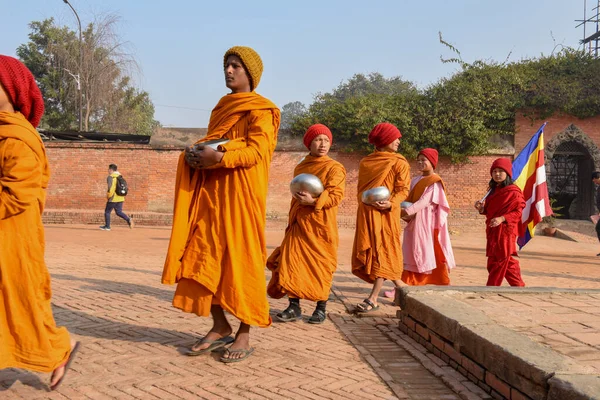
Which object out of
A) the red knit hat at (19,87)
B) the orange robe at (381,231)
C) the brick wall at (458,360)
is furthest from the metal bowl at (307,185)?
the red knit hat at (19,87)

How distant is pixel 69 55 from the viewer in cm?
3362

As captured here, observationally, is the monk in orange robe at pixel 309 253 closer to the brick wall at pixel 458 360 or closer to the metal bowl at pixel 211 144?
the brick wall at pixel 458 360

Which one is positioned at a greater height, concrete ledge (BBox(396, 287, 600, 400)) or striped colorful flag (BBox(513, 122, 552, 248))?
striped colorful flag (BBox(513, 122, 552, 248))

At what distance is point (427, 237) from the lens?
260 inches

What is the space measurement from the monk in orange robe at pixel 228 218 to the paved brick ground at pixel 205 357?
373 millimetres

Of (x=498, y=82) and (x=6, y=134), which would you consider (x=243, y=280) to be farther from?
(x=498, y=82)

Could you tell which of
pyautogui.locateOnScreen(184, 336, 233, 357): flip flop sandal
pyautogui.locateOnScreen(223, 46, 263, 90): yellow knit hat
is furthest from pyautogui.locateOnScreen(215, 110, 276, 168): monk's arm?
pyautogui.locateOnScreen(184, 336, 233, 357): flip flop sandal

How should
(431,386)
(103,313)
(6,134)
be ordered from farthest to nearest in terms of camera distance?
(103,313)
(431,386)
(6,134)

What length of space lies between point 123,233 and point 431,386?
1307cm

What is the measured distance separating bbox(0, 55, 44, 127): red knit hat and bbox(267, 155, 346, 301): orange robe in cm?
263

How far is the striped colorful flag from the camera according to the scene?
32.6 feet

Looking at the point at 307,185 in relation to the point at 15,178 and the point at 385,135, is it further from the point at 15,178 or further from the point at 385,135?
the point at 15,178

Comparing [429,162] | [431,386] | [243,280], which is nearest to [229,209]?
[243,280]

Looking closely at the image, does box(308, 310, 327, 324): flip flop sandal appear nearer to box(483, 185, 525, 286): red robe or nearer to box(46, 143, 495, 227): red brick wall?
box(483, 185, 525, 286): red robe
